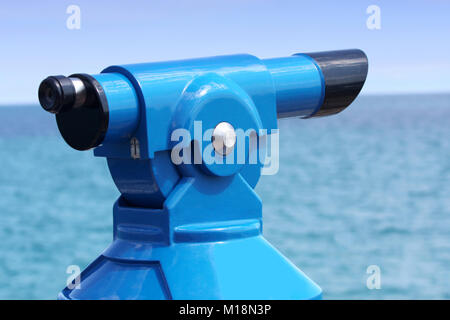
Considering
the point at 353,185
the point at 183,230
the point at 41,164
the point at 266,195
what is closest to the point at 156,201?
the point at 183,230

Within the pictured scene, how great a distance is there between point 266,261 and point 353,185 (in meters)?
16.2

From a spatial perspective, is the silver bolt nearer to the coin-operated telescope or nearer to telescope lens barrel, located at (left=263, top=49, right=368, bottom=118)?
the coin-operated telescope

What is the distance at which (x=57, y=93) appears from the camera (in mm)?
1154

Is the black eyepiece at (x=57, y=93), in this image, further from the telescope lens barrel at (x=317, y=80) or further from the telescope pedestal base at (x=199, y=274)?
the telescope lens barrel at (x=317, y=80)

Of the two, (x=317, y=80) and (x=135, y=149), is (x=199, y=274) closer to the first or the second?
(x=135, y=149)

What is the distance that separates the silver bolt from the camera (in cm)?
123

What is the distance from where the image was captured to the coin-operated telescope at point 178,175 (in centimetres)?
120

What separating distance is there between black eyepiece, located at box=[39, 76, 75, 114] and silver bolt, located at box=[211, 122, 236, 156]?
215 millimetres

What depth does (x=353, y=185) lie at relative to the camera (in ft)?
56.4

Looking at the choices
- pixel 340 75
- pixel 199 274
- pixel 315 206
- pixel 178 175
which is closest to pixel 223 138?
pixel 178 175

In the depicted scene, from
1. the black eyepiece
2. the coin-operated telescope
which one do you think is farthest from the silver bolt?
the black eyepiece

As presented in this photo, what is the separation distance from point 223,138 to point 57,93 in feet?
0.82

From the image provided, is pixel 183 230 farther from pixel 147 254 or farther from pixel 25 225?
pixel 25 225

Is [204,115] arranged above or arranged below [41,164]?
above
